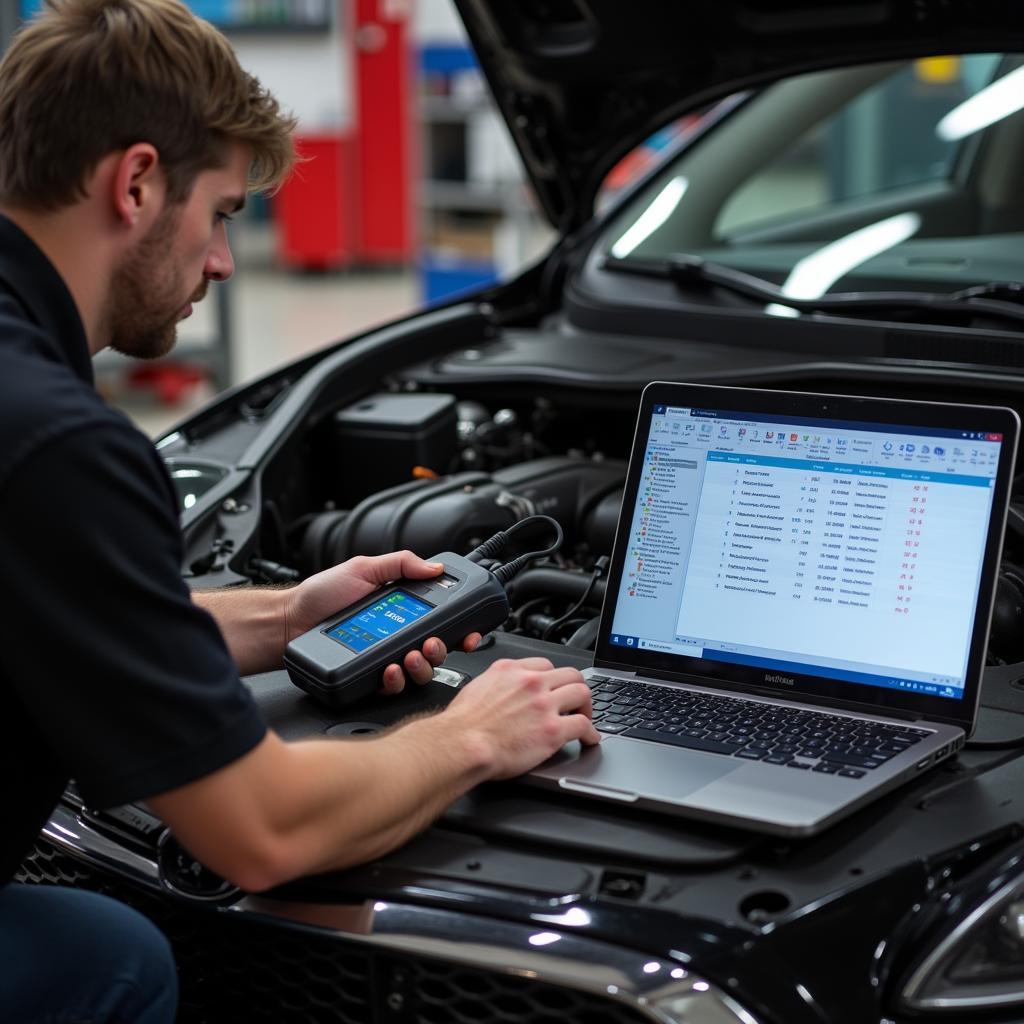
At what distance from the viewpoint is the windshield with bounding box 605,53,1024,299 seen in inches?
82.9

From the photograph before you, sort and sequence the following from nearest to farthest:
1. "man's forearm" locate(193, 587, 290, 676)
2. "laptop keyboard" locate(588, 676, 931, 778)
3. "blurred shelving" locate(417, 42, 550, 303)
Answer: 1. "laptop keyboard" locate(588, 676, 931, 778)
2. "man's forearm" locate(193, 587, 290, 676)
3. "blurred shelving" locate(417, 42, 550, 303)

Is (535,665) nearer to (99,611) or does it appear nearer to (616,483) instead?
(99,611)

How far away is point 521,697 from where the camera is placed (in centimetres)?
125

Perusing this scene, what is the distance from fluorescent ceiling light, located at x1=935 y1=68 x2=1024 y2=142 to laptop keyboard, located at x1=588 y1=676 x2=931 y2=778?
4.39 ft

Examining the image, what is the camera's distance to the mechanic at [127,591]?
1009 mm

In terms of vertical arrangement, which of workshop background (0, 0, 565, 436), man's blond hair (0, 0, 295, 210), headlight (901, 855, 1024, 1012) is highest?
man's blond hair (0, 0, 295, 210)

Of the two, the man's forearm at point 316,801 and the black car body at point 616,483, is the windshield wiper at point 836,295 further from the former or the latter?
the man's forearm at point 316,801

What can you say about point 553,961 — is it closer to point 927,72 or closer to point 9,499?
point 9,499

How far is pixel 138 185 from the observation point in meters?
1.15

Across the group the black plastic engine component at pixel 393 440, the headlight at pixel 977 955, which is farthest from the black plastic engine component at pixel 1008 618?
the black plastic engine component at pixel 393 440

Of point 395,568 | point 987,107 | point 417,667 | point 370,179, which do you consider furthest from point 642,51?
point 370,179

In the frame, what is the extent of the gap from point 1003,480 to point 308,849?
69cm

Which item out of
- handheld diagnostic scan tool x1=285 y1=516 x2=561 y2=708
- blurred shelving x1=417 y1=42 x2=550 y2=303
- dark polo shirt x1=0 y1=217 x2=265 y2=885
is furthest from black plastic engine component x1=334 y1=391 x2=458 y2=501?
blurred shelving x1=417 y1=42 x2=550 y2=303

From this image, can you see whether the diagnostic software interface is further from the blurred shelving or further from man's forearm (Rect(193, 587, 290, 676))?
the blurred shelving
